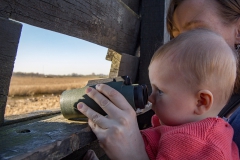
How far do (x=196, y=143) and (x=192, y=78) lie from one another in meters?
0.24

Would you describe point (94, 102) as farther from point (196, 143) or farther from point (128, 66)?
point (128, 66)

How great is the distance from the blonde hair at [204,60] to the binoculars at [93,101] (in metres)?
0.17

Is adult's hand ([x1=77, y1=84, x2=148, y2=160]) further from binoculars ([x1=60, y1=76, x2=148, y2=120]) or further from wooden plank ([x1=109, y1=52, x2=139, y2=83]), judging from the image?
wooden plank ([x1=109, y1=52, x2=139, y2=83])

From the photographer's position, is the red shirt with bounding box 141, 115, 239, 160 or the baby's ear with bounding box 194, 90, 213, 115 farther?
the baby's ear with bounding box 194, 90, 213, 115

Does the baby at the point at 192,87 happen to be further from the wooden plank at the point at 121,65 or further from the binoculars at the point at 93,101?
the wooden plank at the point at 121,65

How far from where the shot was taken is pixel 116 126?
0.82 m

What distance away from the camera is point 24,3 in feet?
3.05

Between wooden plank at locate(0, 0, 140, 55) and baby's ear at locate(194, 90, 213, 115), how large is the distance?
647mm

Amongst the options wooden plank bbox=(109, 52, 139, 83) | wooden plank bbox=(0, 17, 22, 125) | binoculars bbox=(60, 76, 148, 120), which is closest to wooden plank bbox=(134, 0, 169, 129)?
wooden plank bbox=(109, 52, 139, 83)

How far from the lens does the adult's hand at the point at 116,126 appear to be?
2.68 ft

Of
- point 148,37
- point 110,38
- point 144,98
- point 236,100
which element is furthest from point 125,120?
point 148,37

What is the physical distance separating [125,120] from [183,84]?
25 centimetres

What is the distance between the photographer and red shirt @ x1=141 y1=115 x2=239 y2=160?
76 cm

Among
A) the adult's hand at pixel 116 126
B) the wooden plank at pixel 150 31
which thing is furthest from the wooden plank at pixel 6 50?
the wooden plank at pixel 150 31
